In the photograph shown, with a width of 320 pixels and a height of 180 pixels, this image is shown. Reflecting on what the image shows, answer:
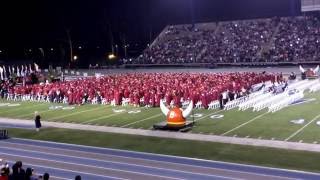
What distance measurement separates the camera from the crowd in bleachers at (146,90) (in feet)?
79.5

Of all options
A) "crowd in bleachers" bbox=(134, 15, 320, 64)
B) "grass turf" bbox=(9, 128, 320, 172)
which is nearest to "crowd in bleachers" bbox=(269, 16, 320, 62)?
"crowd in bleachers" bbox=(134, 15, 320, 64)

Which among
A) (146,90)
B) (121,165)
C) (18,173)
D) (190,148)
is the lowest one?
(121,165)

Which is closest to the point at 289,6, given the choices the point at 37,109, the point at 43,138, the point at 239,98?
the point at 239,98

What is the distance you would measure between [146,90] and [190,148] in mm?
10362

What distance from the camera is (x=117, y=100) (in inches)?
1025

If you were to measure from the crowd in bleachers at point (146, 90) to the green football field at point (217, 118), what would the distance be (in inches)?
31.8

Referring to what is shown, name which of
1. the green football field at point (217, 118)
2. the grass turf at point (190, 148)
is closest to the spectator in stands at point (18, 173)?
the grass turf at point (190, 148)

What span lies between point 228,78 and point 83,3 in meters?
31.1

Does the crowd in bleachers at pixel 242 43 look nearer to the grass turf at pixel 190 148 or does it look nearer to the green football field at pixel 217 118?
the green football field at pixel 217 118

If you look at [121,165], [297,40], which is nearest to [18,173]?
[121,165]

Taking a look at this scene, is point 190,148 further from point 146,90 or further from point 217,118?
point 146,90

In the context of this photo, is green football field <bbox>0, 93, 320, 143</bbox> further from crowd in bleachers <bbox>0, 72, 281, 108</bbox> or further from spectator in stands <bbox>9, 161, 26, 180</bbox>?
spectator in stands <bbox>9, 161, 26, 180</bbox>

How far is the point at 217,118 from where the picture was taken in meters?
20.3

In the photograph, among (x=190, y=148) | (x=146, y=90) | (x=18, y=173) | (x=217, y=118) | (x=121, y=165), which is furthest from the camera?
(x=146, y=90)
